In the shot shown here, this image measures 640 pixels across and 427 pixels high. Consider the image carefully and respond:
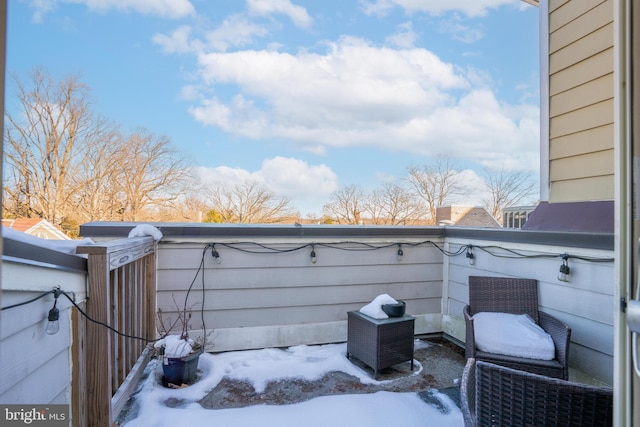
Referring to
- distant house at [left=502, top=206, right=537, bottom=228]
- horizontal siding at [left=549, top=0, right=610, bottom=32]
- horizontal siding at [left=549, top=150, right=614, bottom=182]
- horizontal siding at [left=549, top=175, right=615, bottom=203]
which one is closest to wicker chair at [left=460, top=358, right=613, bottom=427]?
horizontal siding at [left=549, top=175, right=615, bottom=203]

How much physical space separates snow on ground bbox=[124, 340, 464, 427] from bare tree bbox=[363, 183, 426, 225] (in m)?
5.88

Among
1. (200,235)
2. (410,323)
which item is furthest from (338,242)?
(200,235)

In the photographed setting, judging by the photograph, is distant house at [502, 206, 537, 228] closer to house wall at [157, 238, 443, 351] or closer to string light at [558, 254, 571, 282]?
house wall at [157, 238, 443, 351]

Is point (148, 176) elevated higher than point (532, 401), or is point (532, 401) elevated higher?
point (148, 176)

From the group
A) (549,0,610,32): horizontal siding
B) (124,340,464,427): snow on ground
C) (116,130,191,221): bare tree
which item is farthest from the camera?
(116,130,191,221): bare tree

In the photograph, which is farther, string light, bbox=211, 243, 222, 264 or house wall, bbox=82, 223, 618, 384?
string light, bbox=211, 243, 222, 264

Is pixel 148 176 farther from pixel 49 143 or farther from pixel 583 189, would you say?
pixel 583 189

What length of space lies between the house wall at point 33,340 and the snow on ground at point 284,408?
35.5 inches

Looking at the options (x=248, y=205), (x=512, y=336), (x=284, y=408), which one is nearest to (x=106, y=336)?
(x=284, y=408)

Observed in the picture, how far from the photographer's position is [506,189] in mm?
9523

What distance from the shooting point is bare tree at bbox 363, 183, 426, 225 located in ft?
28.5

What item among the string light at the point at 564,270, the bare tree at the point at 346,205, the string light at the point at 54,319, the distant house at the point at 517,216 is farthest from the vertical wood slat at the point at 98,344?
the bare tree at the point at 346,205

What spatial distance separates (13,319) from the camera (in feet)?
3.55

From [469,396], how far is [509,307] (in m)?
1.54
